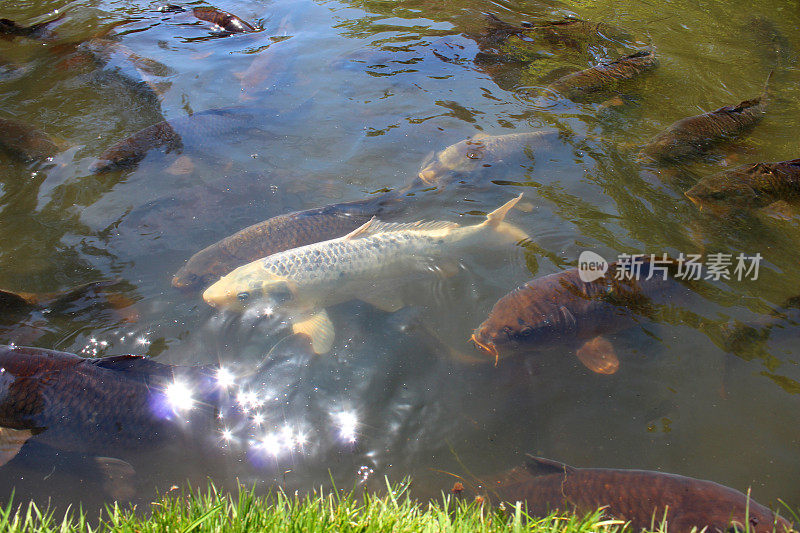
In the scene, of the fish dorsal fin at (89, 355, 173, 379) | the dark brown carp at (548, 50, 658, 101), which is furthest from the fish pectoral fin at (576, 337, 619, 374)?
the dark brown carp at (548, 50, 658, 101)

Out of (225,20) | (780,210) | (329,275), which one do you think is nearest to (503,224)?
(329,275)

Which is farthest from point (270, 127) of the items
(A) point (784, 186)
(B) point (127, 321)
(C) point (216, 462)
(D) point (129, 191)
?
(A) point (784, 186)

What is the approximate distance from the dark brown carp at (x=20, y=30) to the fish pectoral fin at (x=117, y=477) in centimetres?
930

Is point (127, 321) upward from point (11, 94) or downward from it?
downward

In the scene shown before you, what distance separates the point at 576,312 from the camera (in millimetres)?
3789

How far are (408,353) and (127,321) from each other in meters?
2.17

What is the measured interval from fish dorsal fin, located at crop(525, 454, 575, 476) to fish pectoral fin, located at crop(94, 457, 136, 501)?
2.40 m

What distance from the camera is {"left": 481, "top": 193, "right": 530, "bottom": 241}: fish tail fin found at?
4656 millimetres

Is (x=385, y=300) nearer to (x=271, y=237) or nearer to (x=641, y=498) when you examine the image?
(x=271, y=237)

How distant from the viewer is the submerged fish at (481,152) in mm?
5625

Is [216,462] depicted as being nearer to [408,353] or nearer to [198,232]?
[408,353]

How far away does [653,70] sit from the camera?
26.8 feet

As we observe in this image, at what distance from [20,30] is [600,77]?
32.7 feet

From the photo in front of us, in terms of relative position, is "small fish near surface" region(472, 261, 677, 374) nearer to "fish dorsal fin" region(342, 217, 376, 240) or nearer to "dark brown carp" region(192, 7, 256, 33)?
"fish dorsal fin" region(342, 217, 376, 240)
